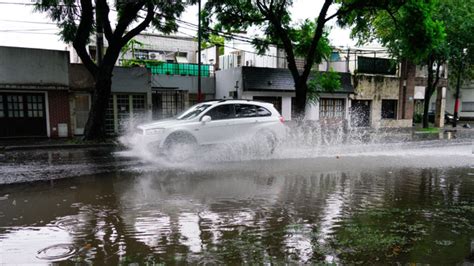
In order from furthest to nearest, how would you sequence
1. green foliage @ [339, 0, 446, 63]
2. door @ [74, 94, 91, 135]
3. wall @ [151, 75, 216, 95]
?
wall @ [151, 75, 216, 95] → door @ [74, 94, 91, 135] → green foliage @ [339, 0, 446, 63]

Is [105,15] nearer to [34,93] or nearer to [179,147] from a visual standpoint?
[34,93]

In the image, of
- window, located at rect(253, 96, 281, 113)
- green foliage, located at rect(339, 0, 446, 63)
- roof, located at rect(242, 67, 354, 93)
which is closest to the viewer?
green foliage, located at rect(339, 0, 446, 63)

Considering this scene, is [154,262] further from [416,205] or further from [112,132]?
[112,132]

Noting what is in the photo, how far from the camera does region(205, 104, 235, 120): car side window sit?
11408 mm

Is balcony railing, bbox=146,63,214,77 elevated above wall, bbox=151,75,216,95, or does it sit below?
above

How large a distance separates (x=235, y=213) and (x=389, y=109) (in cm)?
2627

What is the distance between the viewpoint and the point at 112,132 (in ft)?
66.8

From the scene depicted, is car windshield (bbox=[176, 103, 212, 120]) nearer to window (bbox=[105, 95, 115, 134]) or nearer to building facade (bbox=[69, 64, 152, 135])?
building facade (bbox=[69, 64, 152, 135])

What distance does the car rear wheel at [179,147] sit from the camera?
35.3 ft

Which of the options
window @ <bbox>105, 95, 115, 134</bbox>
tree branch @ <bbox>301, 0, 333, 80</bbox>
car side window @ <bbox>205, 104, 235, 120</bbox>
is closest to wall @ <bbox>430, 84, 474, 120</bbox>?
tree branch @ <bbox>301, 0, 333, 80</bbox>

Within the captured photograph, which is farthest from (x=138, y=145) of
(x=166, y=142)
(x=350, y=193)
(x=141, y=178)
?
(x=350, y=193)

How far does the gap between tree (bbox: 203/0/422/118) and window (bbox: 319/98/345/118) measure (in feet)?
22.8

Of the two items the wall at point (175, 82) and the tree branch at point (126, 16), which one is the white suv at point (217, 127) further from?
the wall at point (175, 82)

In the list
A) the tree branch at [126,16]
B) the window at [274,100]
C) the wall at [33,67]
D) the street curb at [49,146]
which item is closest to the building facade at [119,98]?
the wall at [33,67]
